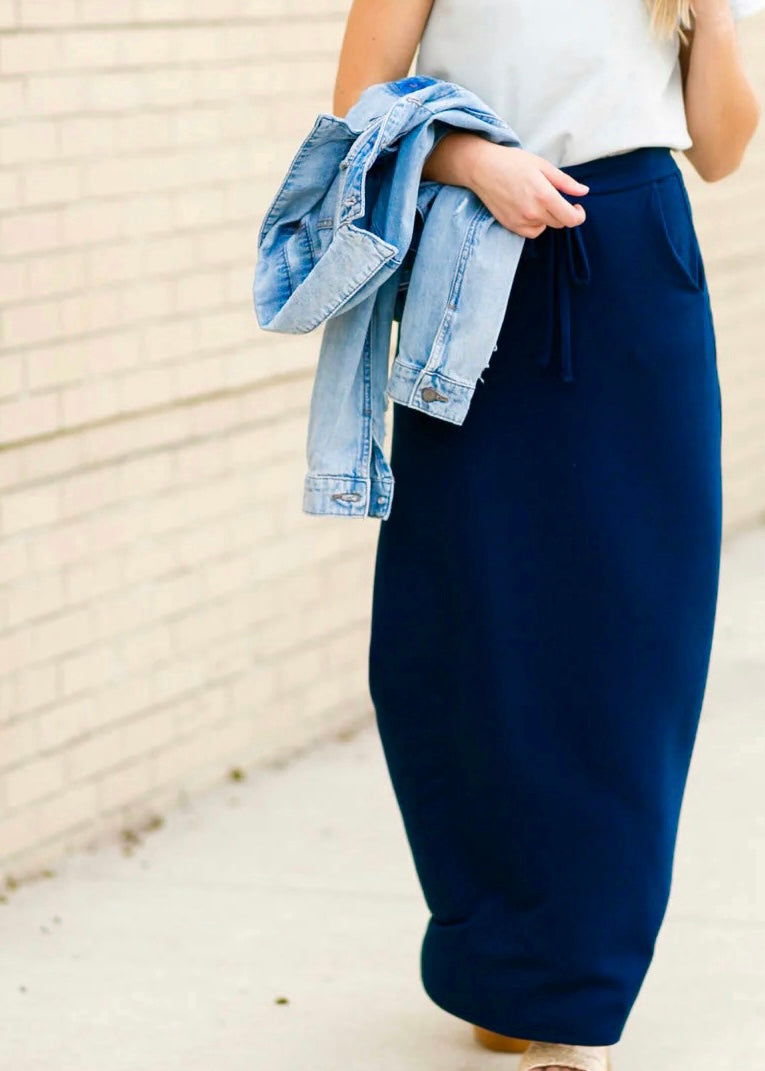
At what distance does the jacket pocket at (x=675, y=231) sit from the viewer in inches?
113

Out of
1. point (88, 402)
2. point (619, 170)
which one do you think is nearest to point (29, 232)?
point (88, 402)

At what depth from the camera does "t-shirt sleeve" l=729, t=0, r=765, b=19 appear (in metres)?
2.93

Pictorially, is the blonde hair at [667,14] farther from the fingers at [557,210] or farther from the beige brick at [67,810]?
the beige brick at [67,810]

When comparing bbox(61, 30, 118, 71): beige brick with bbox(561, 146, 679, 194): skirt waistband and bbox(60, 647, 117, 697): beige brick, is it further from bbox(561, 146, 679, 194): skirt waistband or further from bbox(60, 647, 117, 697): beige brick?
bbox(561, 146, 679, 194): skirt waistband

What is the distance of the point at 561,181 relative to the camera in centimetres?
272

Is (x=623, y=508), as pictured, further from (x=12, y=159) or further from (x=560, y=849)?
(x=12, y=159)

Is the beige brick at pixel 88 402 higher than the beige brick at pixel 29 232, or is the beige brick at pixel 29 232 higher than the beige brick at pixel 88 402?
the beige brick at pixel 29 232

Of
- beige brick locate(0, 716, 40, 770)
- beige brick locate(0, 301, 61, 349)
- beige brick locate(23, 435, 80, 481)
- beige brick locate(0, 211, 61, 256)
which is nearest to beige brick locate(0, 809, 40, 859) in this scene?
beige brick locate(0, 716, 40, 770)

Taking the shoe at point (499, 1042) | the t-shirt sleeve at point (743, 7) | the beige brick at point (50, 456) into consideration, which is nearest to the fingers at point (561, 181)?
the t-shirt sleeve at point (743, 7)

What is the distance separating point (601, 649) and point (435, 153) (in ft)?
2.45

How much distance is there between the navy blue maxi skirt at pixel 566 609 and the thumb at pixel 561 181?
0.09m

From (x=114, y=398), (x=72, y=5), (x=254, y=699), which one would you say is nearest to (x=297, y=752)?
(x=254, y=699)

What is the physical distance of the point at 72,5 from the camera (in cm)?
400

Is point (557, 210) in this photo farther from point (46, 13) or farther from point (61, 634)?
point (61, 634)
